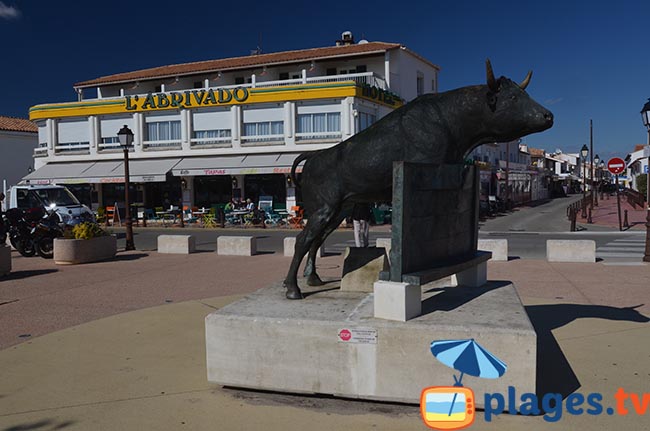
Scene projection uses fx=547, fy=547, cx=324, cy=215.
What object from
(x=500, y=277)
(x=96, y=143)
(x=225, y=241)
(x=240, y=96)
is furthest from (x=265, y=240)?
(x=96, y=143)

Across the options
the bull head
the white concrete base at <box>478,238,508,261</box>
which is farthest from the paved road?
the bull head

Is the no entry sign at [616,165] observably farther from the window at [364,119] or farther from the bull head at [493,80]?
the bull head at [493,80]

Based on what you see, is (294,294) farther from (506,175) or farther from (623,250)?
(506,175)

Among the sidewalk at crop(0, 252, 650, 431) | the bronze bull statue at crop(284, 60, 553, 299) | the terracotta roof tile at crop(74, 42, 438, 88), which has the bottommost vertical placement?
the sidewalk at crop(0, 252, 650, 431)

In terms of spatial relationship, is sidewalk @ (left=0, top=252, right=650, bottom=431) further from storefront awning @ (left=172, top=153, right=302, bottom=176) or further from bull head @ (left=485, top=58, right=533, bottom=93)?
storefront awning @ (left=172, top=153, right=302, bottom=176)

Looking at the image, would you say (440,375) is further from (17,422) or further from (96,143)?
(96,143)

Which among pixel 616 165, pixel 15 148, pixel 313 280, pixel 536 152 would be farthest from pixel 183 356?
pixel 536 152

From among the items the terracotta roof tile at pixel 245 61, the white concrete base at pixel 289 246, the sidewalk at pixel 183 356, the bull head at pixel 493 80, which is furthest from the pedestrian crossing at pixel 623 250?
the terracotta roof tile at pixel 245 61

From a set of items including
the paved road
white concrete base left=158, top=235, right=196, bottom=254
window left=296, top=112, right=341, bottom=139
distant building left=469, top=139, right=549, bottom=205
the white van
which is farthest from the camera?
distant building left=469, top=139, right=549, bottom=205

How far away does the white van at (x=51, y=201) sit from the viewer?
706 inches

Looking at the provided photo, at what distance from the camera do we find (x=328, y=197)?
18.0 feet

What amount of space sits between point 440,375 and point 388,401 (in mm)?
481

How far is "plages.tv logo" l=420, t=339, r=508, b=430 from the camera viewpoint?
3838 mm

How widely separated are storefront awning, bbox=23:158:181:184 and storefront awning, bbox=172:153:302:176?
984 millimetres
